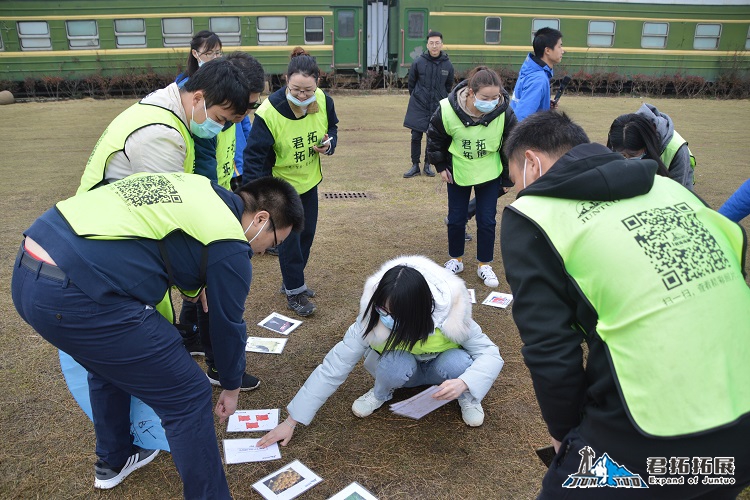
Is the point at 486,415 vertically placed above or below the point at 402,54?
below

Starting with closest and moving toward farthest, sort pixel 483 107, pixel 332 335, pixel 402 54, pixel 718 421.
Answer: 1. pixel 718 421
2. pixel 332 335
3. pixel 483 107
4. pixel 402 54

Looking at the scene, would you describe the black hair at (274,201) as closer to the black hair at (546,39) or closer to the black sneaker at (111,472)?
the black sneaker at (111,472)

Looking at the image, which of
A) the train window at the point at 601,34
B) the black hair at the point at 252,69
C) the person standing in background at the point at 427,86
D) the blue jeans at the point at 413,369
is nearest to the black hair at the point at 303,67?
the black hair at the point at 252,69

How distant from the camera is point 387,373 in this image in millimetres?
2820

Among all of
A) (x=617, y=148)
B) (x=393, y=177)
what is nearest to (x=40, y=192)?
(x=393, y=177)

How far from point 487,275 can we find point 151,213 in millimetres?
3257

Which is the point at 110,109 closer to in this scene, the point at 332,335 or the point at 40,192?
the point at 40,192

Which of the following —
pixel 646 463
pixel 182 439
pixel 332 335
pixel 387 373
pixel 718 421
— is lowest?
pixel 332 335

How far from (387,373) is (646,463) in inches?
61.1

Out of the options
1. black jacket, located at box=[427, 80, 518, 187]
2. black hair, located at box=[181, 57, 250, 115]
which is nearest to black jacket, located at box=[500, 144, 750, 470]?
black hair, located at box=[181, 57, 250, 115]

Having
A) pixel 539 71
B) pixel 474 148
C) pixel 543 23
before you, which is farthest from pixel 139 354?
pixel 543 23

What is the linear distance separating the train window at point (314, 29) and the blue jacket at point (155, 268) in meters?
15.3

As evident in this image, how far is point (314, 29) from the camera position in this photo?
53.1 ft

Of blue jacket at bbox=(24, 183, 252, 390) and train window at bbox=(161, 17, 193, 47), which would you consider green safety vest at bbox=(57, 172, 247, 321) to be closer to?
blue jacket at bbox=(24, 183, 252, 390)
